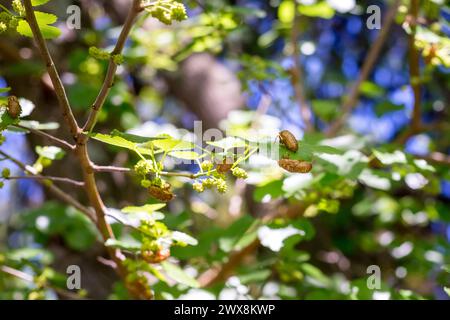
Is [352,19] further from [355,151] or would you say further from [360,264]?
[355,151]

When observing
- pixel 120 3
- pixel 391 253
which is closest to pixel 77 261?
pixel 120 3

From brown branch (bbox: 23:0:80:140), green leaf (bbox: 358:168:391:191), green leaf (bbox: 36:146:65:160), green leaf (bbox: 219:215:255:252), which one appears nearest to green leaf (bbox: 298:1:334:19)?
green leaf (bbox: 358:168:391:191)

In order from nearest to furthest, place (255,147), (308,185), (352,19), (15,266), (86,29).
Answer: (255,147) → (308,185) → (15,266) → (86,29) → (352,19)

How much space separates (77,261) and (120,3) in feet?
3.84

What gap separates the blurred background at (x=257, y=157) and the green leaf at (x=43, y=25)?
22cm

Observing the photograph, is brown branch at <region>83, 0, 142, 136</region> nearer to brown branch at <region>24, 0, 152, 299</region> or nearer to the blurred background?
brown branch at <region>24, 0, 152, 299</region>

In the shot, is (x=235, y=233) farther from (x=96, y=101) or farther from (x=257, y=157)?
(x=96, y=101)

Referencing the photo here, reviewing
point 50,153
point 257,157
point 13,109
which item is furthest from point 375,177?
point 13,109

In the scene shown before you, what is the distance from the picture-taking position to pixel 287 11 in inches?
71.3

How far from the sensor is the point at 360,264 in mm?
2658

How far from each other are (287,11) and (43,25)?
981 millimetres

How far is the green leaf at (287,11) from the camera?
1.78m

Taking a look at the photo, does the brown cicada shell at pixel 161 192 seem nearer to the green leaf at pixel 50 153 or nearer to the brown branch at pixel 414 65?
the green leaf at pixel 50 153

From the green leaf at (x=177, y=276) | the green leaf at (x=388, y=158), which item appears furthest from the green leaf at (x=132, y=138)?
the green leaf at (x=388, y=158)
